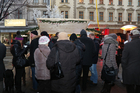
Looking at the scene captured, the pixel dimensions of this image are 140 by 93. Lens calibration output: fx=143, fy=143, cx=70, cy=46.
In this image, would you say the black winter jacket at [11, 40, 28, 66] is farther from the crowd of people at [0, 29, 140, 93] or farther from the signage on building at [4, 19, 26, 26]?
the signage on building at [4, 19, 26, 26]

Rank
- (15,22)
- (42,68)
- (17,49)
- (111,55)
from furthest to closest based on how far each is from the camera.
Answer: (15,22), (111,55), (17,49), (42,68)

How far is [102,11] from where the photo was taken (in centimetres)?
3152

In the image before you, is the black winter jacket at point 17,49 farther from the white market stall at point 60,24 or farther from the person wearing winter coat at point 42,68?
the white market stall at point 60,24

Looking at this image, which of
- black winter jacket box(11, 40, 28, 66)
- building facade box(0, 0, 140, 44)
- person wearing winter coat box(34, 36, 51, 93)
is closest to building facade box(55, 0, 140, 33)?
building facade box(0, 0, 140, 44)

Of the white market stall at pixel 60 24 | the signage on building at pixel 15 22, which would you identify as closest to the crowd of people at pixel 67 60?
the white market stall at pixel 60 24

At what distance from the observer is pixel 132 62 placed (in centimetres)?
355

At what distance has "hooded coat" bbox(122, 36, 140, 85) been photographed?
A: 3.53 meters

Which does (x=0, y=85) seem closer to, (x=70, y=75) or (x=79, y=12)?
(x=70, y=75)

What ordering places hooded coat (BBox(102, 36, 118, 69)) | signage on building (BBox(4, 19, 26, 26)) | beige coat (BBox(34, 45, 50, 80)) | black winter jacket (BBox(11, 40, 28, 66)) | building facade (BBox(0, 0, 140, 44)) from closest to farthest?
beige coat (BBox(34, 45, 50, 80)), black winter jacket (BBox(11, 40, 28, 66)), hooded coat (BBox(102, 36, 118, 69)), signage on building (BBox(4, 19, 26, 26)), building facade (BBox(0, 0, 140, 44))

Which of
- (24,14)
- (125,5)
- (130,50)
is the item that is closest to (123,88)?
(130,50)

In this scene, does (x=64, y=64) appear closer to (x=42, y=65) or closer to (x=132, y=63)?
(x=42, y=65)

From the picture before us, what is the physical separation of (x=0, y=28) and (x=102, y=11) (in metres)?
21.5

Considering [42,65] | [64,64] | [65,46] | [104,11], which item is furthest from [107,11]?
[64,64]

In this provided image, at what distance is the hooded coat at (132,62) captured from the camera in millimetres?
3527
